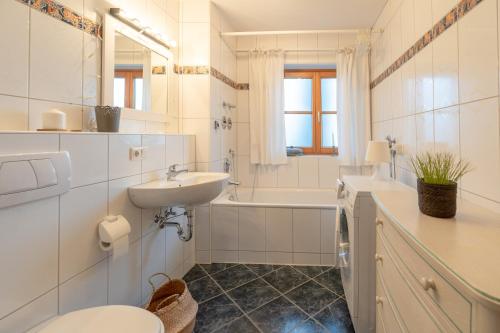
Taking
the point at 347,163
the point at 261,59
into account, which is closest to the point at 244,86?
the point at 261,59

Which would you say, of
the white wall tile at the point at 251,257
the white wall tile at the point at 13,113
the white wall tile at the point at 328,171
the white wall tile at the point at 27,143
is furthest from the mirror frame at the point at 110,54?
the white wall tile at the point at 328,171

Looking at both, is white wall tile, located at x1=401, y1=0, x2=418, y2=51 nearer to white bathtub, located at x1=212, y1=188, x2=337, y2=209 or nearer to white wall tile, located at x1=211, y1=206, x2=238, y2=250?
white bathtub, located at x1=212, y1=188, x2=337, y2=209

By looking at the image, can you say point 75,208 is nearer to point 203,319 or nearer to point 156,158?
point 156,158

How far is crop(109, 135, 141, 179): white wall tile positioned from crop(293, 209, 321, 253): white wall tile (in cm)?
145

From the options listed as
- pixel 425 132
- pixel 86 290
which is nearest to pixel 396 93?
pixel 425 132

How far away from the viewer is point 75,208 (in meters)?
1.20

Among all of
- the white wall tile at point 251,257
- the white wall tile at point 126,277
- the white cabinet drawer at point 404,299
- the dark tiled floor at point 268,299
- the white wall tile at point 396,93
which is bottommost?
the dark tiled floor at point 268,299

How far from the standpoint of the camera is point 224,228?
254 cm

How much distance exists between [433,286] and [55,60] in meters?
1.67

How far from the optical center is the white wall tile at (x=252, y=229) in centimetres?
250

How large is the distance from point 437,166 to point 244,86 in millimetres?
2737

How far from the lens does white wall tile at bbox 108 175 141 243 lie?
1449mm

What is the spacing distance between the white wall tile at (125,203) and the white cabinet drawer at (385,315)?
4.44 ft

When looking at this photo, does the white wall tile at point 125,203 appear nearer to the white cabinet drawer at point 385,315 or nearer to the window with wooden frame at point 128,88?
the window with wooden frame at point 128,88
